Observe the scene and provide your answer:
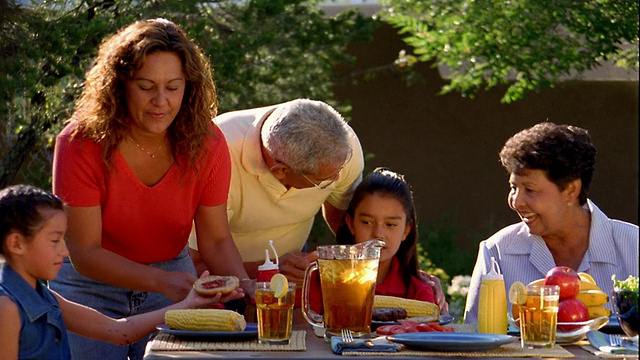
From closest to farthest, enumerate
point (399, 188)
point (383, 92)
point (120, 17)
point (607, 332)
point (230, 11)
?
point (607, 332) → point (399, 188) → point (120, 17) → point (230, 11) → point (383, 92)

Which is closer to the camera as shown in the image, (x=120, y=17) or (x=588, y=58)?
(x=120, y=17)

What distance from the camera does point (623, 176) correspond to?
391 inches

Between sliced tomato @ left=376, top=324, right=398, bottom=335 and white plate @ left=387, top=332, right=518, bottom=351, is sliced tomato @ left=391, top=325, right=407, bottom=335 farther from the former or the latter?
white plate @ left=387, top=332, right=518, bottom=351

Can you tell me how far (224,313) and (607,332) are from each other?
1153 mm

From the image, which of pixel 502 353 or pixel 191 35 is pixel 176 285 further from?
pixel 191 35

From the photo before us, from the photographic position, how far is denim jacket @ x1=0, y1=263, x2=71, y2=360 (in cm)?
288

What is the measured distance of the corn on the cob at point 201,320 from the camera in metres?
2.86

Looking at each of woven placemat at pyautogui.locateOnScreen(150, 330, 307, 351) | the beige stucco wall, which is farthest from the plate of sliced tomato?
the beige stucco wall

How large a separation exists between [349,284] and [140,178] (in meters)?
0.99

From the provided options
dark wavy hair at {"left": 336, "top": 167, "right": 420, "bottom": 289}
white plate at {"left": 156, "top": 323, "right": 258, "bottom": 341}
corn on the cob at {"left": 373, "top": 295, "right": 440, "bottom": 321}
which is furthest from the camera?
dark wavy hair at {"left": 336, "top": 167, "right": 420, "bottom": 289}

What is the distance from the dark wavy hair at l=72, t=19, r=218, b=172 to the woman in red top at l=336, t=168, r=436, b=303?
786 mm

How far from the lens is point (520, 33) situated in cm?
681

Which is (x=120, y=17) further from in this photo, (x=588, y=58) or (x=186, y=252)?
(x=588, y=58)

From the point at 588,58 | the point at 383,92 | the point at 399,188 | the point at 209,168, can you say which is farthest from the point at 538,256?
the point at 383,92
